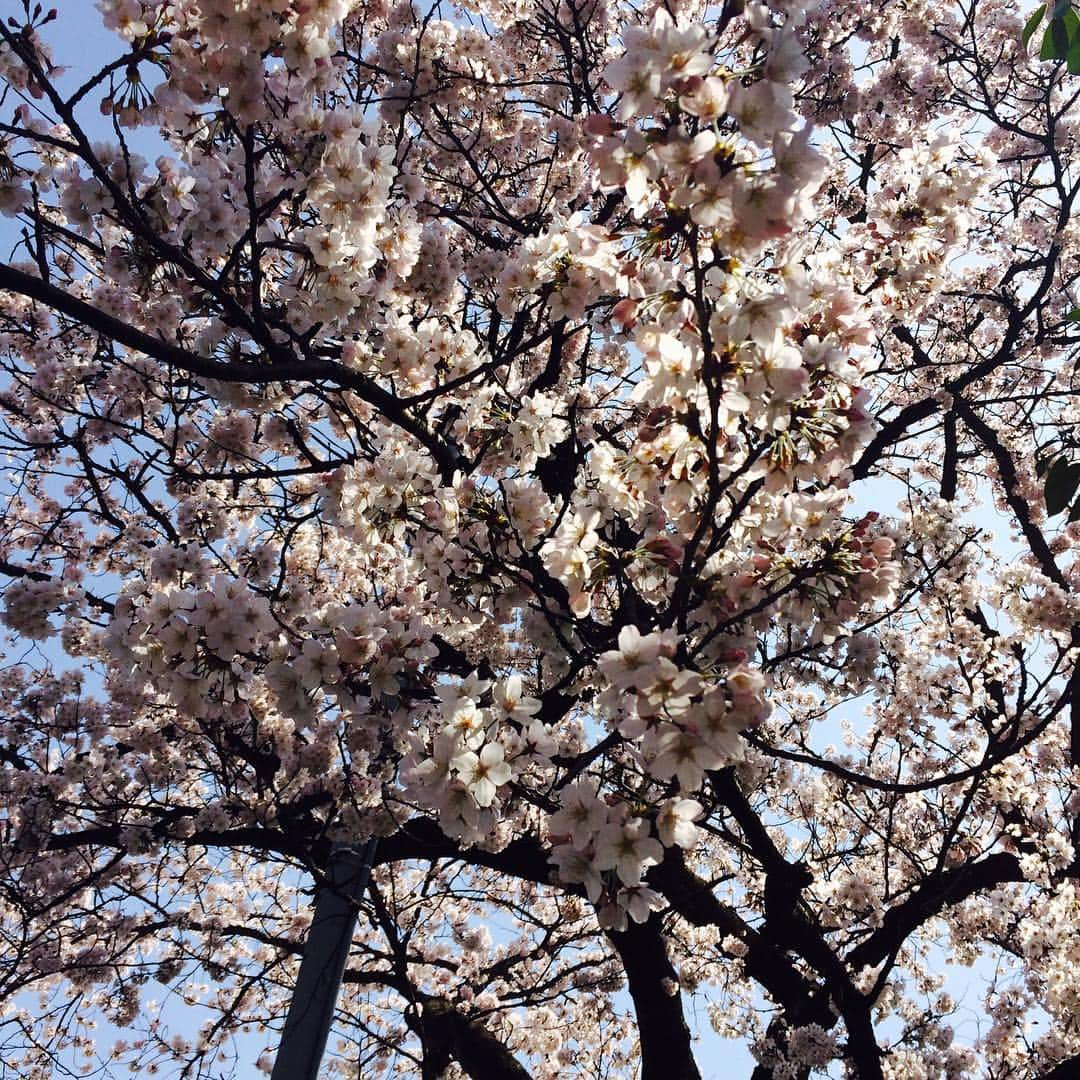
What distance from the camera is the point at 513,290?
3297 millimetres

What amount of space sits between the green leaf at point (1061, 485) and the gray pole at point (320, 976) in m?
3.61

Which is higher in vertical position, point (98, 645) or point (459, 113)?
point (459, 113)

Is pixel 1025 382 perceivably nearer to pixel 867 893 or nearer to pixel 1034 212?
pixel 1034 212

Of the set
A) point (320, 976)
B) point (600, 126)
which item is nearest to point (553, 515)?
point (600, 126)

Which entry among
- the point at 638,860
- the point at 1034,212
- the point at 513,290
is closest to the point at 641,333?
the point at 638,860

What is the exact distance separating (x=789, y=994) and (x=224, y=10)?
558 centimetres

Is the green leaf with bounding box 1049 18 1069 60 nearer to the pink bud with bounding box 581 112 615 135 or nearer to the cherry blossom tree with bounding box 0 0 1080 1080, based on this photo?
the cherry blossom tree with bounding box 0 0 1080 1080

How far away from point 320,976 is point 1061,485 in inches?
169

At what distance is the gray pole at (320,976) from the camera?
14.4 ft

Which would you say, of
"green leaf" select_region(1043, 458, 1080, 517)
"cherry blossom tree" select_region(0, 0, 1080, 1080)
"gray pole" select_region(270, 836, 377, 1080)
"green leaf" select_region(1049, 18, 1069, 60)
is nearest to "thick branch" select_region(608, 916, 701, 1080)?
"cherry blossom tree" select_region(0, 0, 1080, 1080)

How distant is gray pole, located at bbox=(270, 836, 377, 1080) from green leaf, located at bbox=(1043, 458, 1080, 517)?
11.8 ft

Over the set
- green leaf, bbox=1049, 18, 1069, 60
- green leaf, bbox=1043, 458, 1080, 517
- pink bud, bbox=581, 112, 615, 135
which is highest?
green leaf, bbox=1049, 18, 1069, 60

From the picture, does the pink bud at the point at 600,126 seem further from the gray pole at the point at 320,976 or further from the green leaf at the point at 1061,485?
the gray pole at the point at 320,976

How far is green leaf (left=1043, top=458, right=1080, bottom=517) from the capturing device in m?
2.55
